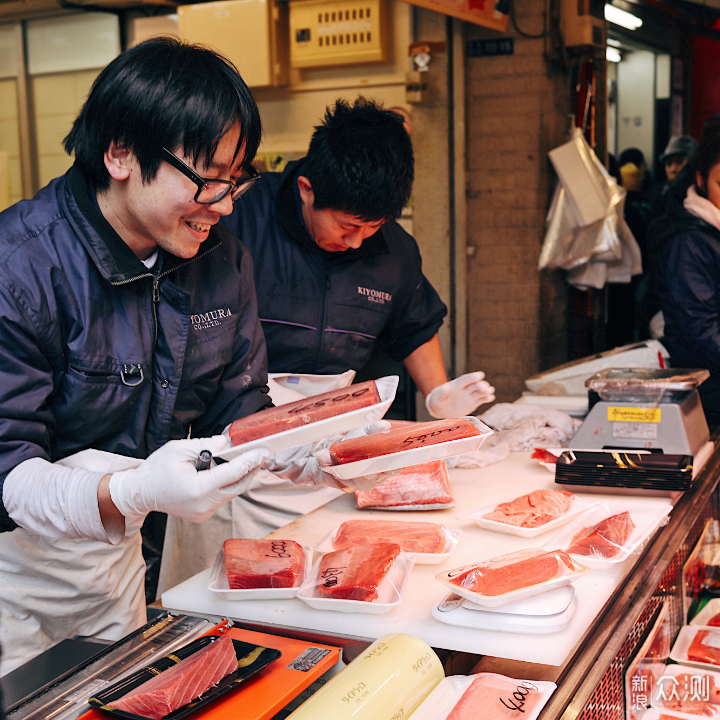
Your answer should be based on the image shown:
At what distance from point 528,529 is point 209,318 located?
3.05ft

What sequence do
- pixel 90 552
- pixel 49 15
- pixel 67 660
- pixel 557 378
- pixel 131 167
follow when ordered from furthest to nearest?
pixel 49 15
pixel 557 378
pixel 90 552
pixel 131 167
pixel 67 660

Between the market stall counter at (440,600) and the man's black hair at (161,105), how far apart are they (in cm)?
91

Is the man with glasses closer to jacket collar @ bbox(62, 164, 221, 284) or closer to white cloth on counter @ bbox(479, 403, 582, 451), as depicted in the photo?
jacket collar @ bbox(62, 164, 221, 284)

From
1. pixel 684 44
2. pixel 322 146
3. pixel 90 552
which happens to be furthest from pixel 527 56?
pixel 684 44

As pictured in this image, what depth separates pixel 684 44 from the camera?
366 inches

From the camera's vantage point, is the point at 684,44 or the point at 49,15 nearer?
the point at 49,15

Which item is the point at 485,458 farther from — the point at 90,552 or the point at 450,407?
the point at 90,552

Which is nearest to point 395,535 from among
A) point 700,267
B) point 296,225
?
point 296,225

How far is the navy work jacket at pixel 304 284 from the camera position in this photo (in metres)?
2.73

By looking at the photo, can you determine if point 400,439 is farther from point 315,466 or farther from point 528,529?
point 528,529

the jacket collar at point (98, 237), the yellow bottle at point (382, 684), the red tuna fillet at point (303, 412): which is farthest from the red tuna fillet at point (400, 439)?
the jacket collar at point (98, 237)

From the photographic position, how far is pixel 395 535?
1891 mm

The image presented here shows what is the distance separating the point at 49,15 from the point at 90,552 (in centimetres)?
512

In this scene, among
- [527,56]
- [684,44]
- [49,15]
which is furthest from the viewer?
[684,44]
